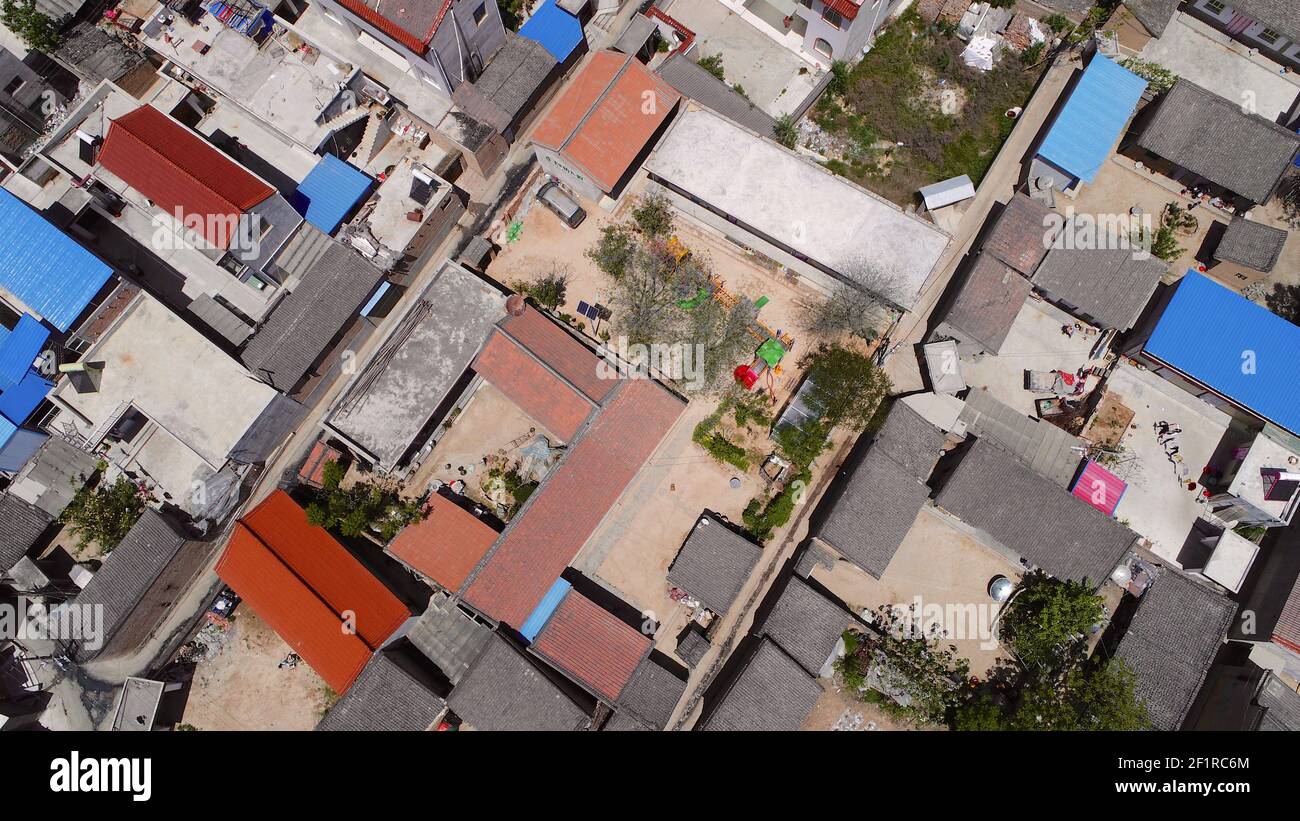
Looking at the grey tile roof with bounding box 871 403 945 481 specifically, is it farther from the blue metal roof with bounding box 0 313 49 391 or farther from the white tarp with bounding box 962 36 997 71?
the blue metal roof with bounding box 0 313 49 391

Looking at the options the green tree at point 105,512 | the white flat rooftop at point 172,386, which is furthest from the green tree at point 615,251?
the green tree at point 105,512

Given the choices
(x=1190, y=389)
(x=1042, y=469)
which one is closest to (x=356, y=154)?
(x=1042, y=469)

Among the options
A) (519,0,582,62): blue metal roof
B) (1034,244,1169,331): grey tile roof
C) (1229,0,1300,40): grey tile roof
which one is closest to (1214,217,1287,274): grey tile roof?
(1034,244,1169,331): grey tile roof

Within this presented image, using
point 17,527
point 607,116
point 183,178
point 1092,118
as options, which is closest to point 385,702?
point 17,527

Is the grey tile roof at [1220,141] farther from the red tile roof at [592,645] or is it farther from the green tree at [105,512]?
the green tree at [105,512]

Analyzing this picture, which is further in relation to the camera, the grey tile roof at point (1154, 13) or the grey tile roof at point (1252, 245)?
the grey tile roof at point (1154, 13)

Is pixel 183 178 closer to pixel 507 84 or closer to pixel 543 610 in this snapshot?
pixel 507 84
